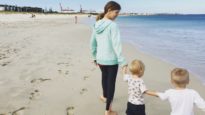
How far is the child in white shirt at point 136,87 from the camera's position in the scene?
4.20 metres

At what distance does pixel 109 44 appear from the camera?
515 centimetres

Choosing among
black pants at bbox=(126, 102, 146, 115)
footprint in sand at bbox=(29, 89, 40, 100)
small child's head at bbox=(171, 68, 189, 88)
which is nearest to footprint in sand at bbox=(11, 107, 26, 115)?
footprint in sand at bbox=(29, 89, 40, 100)

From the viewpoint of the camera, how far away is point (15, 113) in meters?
5.35

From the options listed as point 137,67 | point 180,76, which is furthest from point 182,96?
point 137,67

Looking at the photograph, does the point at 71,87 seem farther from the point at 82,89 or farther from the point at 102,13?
the point at 102,13

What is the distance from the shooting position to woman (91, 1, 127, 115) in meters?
4.96

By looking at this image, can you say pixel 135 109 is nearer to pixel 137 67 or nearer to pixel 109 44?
pixel 137 67

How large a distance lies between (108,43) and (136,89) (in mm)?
1102

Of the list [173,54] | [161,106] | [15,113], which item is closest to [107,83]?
[161,106]

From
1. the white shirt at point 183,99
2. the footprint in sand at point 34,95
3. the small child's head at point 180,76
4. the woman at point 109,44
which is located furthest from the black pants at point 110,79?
the small child's head at point 180,76

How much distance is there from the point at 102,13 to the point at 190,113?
7.48ft

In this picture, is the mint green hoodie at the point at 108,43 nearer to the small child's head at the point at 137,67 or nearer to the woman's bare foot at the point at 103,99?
the small child's head at the point at 137,67

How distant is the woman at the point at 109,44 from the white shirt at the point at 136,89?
53 cm

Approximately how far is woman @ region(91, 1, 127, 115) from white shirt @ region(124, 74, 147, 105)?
53 cm
